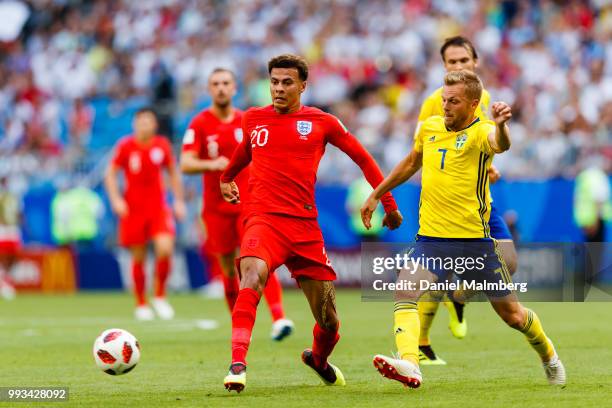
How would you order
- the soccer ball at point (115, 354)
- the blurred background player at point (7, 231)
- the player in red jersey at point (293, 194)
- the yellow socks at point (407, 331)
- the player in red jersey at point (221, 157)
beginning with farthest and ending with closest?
the blurred background player at point (7, 231), the player in red jersey at point (221, 157), the soccer ball at point (115, 354), the player in red jersey at point (293, 194), the yellow socks at point (407, 331)

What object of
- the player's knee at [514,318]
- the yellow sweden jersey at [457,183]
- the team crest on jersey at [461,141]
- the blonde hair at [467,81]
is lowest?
the player's knee at [514,318]

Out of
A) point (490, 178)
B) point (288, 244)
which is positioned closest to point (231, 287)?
point (490, 178)

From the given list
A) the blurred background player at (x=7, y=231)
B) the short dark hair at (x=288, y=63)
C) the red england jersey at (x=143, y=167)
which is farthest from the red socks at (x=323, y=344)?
the blurred background player at (x=7, y=231)

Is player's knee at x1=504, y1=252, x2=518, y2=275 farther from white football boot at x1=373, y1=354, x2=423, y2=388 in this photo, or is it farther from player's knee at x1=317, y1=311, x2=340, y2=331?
white football boot at x1=373, y1=354, x2=423, y2=388

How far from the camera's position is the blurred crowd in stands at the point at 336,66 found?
22.6 meters

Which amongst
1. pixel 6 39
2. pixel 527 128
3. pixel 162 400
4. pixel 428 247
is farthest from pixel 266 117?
pixel 6 39

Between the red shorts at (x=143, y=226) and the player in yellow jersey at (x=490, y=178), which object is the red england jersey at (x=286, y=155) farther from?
the red shorts at (x=143, y=226)

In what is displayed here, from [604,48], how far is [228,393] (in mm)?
17092

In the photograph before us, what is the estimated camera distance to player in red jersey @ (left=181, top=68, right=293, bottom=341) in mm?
12273

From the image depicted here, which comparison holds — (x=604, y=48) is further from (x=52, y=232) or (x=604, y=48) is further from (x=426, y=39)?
(x=52, y=232)

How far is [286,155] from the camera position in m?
8.62

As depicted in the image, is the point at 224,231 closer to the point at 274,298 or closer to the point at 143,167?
the point at 274,298

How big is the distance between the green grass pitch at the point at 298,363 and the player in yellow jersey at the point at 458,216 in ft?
1.56

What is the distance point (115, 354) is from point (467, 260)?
257cm
